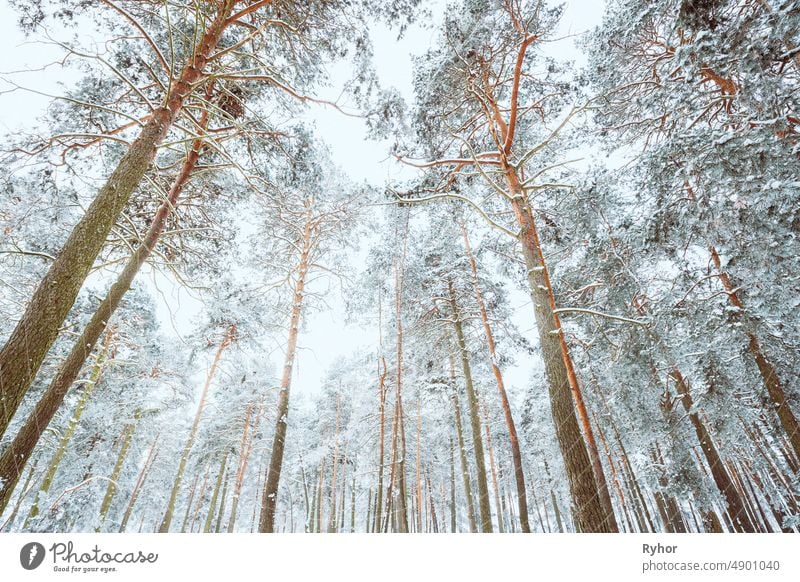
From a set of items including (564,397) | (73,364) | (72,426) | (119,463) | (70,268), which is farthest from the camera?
(119,463)

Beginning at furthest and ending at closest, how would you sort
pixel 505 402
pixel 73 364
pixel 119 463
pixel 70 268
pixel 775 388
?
pixel 119 463
pixel 505 402
pixel 775 388
pixel 73 364
pixel 70 268

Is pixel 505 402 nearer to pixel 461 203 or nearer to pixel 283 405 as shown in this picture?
pixel 461 203

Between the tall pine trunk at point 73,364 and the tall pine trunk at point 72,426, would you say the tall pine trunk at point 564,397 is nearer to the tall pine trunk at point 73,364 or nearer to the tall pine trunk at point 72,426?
the tall pine trunk at point 73,364

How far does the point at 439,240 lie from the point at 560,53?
540 centimetres

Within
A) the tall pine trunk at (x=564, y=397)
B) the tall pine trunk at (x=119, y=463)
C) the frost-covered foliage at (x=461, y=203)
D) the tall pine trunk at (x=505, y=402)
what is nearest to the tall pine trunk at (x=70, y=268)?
the frost-covered foliage at (x=461, y=203)

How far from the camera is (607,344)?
4828mm

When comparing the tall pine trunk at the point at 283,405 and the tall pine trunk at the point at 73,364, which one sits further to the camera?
the tall pine trunk at the point at 283,405
